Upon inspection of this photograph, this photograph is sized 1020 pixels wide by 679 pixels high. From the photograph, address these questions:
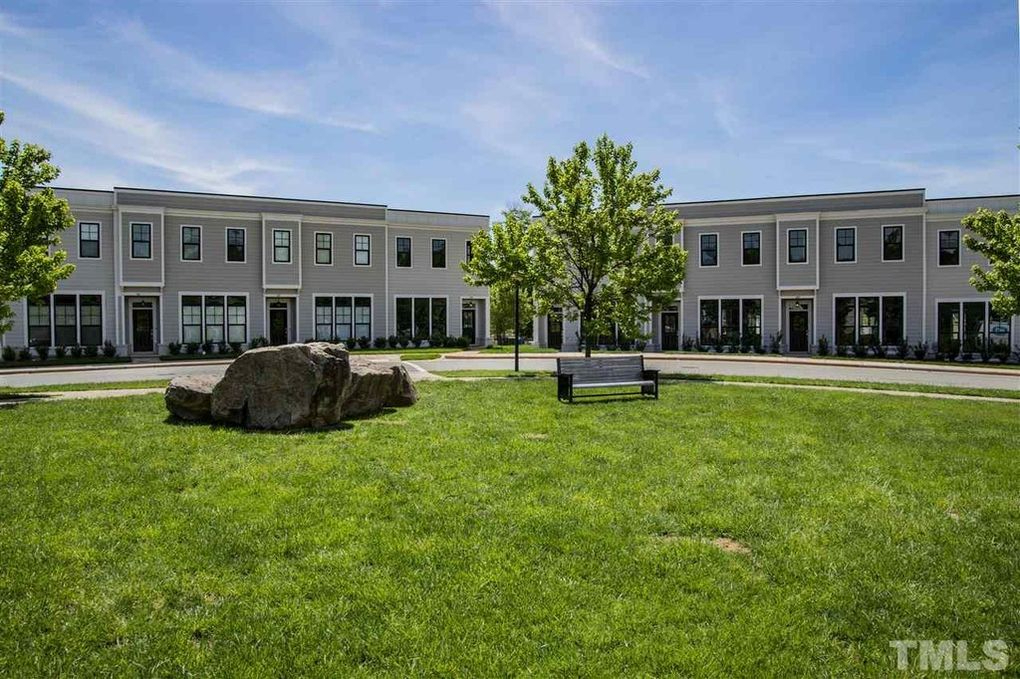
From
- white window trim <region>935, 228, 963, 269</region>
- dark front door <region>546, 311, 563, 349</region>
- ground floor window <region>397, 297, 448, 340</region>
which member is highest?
white window trim <region>935, 228, 963, 269</region>

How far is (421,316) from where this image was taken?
1419 inches

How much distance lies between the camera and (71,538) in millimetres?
4984

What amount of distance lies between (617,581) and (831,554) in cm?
173

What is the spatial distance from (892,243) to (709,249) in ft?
A: 27.5

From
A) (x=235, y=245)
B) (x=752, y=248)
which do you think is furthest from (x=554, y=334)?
(x=235, y=245)

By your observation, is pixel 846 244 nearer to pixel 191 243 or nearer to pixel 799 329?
pixel 799 329

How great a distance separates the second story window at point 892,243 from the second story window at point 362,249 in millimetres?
25759

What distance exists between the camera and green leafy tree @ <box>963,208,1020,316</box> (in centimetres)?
1639

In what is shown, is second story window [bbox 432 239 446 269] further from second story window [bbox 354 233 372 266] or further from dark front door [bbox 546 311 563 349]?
dark front door [bbox 546 311 563 349]

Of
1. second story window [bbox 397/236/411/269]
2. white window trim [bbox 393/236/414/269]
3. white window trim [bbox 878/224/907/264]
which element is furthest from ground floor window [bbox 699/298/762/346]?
second story window [bbox 397/236/411/269]

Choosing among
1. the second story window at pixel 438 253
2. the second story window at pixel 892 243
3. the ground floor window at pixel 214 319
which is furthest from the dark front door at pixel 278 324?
the second story window at pixel 892 243

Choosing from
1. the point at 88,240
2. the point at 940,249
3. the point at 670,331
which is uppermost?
the point at 88,240

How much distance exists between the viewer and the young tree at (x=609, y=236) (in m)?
18.3

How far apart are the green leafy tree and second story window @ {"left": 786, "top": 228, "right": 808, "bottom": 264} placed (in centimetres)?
1271
